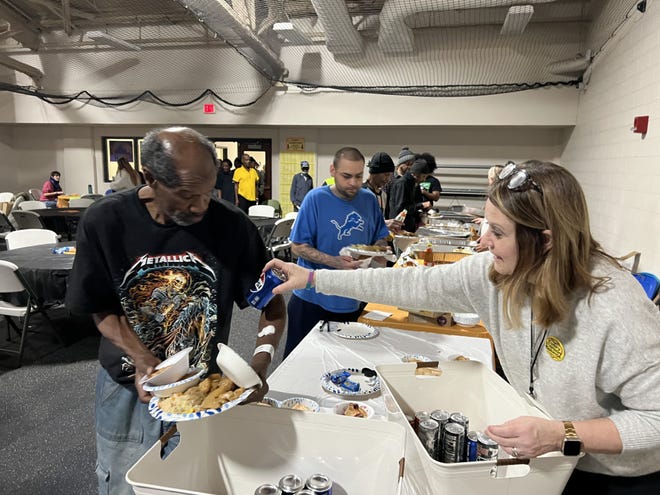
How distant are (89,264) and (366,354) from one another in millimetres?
1074

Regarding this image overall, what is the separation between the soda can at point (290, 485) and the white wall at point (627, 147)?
11.0ft

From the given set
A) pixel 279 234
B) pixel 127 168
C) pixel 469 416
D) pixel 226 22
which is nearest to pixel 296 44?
pixel 226 22

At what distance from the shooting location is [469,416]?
110 centimetres

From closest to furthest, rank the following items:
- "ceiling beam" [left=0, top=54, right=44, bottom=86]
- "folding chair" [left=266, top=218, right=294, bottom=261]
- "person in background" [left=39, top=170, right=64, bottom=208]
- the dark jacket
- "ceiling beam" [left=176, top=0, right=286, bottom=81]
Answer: the dark jacket, "ceiling beam" [left=176, top=0, right=286, bottom=81], "folding chair" [left=266, top=218, right=294, bottom=261], "ceiling beam" [left=0, top=54, right=44, bottom=86], "person in background" [left=39, top=170, right=64, bottom=208]

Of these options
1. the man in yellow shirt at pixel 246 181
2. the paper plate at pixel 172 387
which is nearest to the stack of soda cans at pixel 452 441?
the paper plate at pixel 172 387

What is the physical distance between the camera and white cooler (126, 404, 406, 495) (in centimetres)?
89

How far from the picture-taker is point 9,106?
375 inches

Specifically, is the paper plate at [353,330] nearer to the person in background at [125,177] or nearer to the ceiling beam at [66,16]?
the person in background at [125,177]


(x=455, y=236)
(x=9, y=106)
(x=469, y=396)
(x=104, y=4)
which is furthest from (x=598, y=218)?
(x=9, y=106)

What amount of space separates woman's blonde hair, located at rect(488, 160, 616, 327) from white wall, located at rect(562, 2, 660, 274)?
285 cm

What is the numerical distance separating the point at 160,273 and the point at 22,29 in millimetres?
10877

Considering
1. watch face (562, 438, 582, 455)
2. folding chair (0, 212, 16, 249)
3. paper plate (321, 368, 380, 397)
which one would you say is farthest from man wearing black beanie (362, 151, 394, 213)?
folding chair (0, 212, 16, 249)

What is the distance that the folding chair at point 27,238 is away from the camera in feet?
14.1

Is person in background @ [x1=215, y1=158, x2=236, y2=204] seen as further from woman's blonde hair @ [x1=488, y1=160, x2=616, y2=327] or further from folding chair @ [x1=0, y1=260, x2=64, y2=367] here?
woman's blonde hair @ [x1=488, y1=160, x2=616, y2=327]
